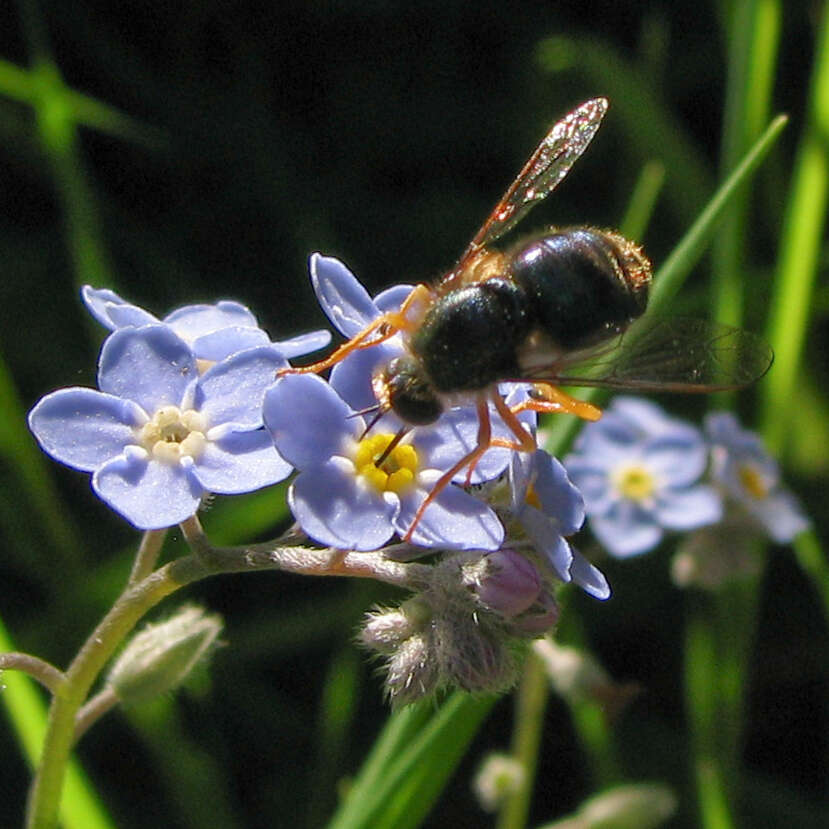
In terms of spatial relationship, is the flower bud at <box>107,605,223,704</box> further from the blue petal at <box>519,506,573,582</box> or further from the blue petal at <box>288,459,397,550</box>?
the blue petal at <box>519,506,573,582</box>

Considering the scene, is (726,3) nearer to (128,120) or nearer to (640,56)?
(640,56)

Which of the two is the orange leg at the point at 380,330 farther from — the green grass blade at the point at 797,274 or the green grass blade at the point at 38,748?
the green grass blade at the point at 797,274

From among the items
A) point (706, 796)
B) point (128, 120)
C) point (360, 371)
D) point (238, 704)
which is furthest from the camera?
point (128, 120)

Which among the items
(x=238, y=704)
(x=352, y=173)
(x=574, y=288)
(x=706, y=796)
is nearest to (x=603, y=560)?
(x=706, y=796)

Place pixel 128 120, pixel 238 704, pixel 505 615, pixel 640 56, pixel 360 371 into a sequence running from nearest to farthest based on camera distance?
pixel 505 615 → pixel 360 371 → pixel 238 704 → pixel 128 120 → pixel 640 56

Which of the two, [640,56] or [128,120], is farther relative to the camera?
[640,56]

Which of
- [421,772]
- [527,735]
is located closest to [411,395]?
[421,772]

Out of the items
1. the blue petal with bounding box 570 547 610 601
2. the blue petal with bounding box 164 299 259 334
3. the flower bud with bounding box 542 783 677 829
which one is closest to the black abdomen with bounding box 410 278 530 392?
A: the blue petal with bounding box 570 547 610 601
